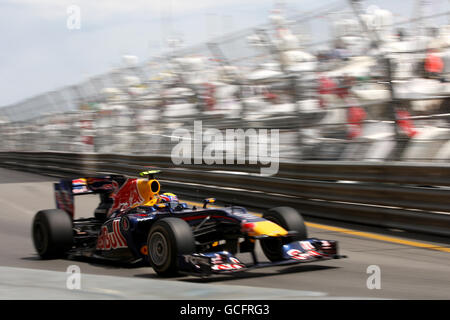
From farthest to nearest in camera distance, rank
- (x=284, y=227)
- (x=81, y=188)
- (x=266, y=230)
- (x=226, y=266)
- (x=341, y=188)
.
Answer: (x=341, y=188) → (x=81, y=188) → (x=284, y=227) → (x=266, y=230) → (x=226, y=266)

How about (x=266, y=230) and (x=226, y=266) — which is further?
(x=266, y=230)

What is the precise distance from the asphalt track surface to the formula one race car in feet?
0.52

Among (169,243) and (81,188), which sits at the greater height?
(81,188)

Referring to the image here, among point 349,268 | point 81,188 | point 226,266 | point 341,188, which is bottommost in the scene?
point 349,268

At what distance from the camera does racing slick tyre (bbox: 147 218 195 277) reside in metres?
5.98

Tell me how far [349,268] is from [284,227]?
28.6 inches

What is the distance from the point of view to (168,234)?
6.04m

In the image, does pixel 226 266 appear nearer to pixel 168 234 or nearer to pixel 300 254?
pixel 168 234

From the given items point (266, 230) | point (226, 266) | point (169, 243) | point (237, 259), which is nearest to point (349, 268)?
point (266, 230)

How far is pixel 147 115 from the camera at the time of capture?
1767 cm

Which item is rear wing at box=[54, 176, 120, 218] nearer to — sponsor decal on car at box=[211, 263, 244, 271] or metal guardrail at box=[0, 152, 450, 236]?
metal guardrail at box=[0, 152, 450, 236]

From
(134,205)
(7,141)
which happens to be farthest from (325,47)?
(7,141)

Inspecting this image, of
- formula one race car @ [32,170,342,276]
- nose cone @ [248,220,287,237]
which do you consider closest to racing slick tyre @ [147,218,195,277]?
formula one race car @ [32,170,342,276]
